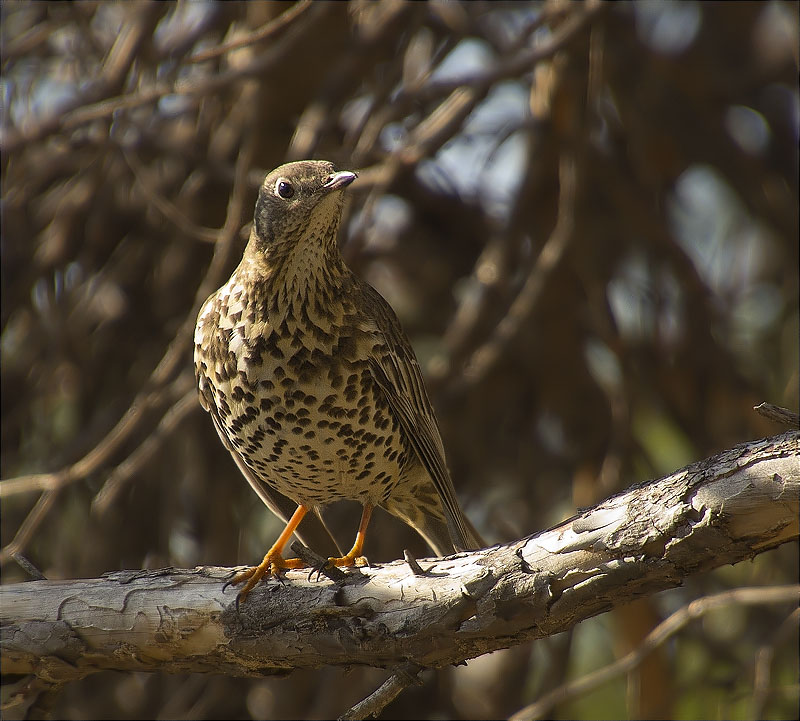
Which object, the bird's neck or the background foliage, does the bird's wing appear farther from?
the background foliage

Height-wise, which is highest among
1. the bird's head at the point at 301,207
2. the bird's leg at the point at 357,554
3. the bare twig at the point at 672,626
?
the bird's head at the point at 301,207

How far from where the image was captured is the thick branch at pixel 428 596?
2201 mm

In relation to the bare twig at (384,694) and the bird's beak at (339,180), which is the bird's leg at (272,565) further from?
the bird's beak at (339,180)

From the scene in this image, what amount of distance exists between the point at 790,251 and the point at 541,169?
1455 millimetres

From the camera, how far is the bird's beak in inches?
127

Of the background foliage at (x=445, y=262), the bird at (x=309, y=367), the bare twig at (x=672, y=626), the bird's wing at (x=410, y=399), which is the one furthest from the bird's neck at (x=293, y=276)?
the bare twig at (x=672, y=626)

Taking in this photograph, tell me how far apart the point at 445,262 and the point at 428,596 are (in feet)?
11.2

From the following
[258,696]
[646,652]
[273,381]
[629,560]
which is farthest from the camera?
[258,696]

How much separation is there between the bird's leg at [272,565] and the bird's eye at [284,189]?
1238 millimetres

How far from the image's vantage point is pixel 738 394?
509 centimetres

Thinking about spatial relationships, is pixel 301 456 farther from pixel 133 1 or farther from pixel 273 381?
pixel 133 1

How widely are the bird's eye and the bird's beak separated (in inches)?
5.2

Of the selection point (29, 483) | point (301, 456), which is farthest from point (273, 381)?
point (29, 483)

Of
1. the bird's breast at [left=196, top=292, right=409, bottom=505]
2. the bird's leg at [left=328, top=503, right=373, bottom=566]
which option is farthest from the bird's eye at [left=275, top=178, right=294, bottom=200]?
the bird's leg at [left=328, top=503, right=373, bottom=566]
